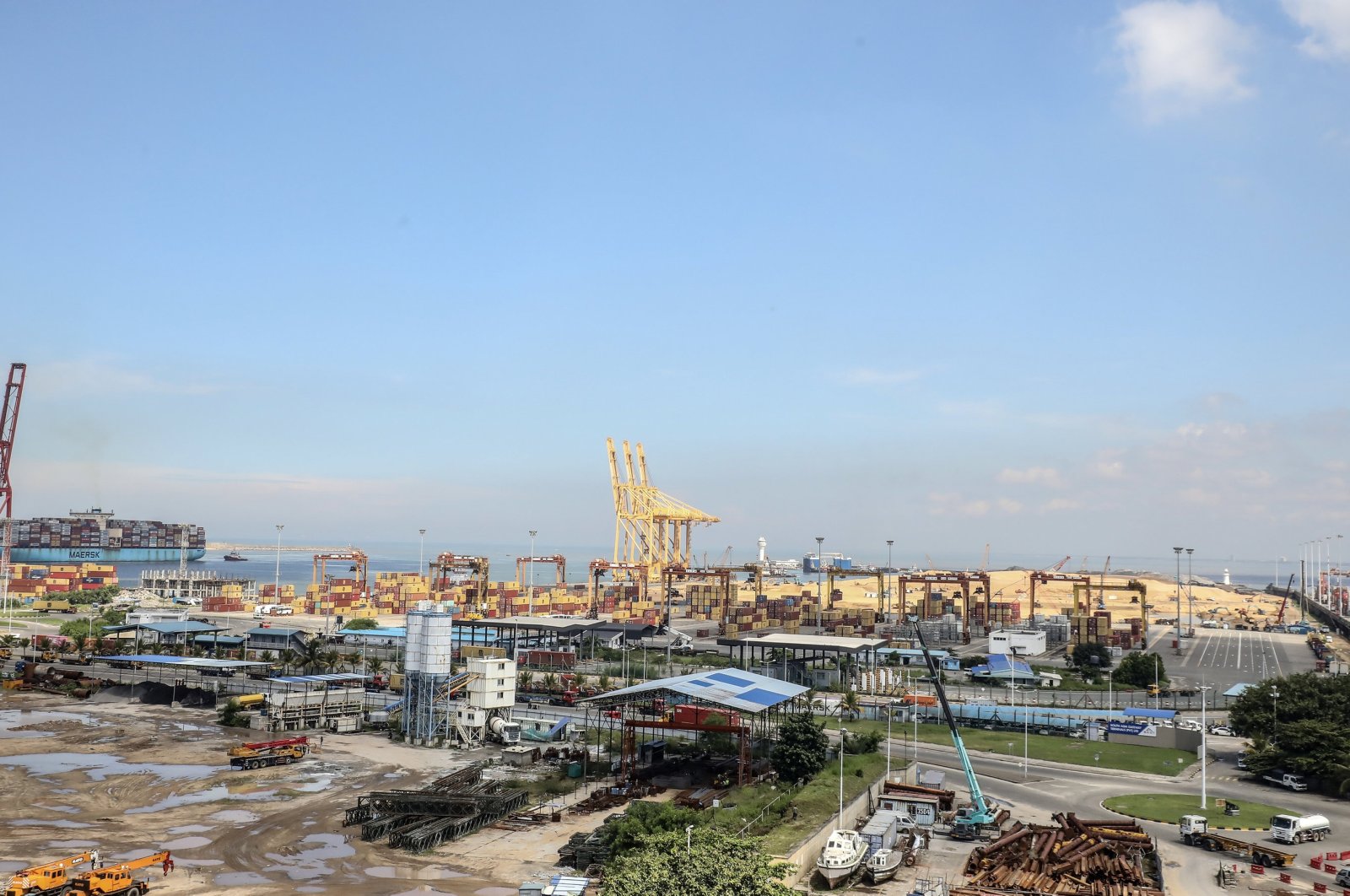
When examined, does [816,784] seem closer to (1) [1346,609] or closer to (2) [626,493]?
(2) [626,493]

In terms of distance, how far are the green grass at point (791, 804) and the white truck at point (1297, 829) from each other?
1332cm

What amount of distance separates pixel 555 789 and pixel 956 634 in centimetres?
8133

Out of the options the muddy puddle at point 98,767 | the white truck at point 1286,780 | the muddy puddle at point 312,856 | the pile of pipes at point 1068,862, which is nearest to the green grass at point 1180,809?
the white truck at point 1286,780

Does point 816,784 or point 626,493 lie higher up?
point 626,493

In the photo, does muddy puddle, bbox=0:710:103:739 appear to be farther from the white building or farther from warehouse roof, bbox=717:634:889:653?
the white building

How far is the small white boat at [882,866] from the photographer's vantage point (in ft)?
95.3

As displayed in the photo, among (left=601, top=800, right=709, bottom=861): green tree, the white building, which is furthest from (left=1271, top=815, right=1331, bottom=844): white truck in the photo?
the white building

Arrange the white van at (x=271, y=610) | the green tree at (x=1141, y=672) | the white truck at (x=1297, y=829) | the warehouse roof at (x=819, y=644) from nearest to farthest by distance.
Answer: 1. the white truck at (x=1297, y=829)
2. the warehouse roof at (x=819, y=644)
3. the green tree at (x=1141, y=672)
4. the white van at (x=271, y=610)

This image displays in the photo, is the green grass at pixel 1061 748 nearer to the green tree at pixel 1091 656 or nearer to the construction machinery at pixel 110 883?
the construction machinery at pixel 110 883

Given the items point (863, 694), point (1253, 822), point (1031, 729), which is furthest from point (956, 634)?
point (1253, 822)

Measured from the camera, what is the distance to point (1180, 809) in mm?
37750

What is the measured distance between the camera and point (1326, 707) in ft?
147

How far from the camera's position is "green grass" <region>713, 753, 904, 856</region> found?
30.9 metres

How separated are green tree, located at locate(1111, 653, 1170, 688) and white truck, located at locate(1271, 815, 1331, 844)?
39.1 m
